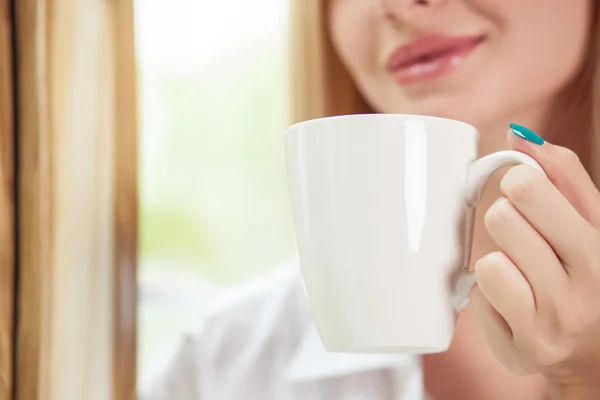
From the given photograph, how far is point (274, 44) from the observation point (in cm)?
97

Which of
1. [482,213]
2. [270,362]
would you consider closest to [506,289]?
[482,213]

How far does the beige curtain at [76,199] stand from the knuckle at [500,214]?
0.58 meters

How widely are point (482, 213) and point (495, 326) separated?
22cm

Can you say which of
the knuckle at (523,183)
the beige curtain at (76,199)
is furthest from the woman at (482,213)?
the beige curtain at (76,199)

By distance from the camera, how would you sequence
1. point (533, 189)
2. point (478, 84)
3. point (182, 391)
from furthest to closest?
point (182, 391) < point (478, 84) < point (533, 189)

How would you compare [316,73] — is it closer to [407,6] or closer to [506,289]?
[407,6]

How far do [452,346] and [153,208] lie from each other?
47 centimetres

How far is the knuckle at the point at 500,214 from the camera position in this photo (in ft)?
1.64

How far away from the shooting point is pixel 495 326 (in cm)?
56

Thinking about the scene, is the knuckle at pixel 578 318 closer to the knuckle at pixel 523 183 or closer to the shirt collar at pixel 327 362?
the knuckle at pixel 523 183

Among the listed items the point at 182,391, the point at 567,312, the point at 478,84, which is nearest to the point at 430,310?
the point at 567,312

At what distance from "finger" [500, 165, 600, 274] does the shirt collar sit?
30cm

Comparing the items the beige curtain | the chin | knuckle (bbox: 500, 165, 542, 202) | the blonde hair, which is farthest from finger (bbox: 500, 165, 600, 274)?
the beige curtain

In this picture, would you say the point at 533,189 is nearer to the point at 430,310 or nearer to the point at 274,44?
the point at 430,310
